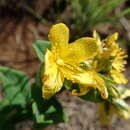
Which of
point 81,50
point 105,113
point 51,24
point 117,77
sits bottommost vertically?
point 105,113

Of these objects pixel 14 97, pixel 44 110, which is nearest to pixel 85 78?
pixel 44 110

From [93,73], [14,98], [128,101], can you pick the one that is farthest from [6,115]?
[128,101]

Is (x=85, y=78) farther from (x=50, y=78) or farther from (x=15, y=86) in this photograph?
(x=15, y=86)

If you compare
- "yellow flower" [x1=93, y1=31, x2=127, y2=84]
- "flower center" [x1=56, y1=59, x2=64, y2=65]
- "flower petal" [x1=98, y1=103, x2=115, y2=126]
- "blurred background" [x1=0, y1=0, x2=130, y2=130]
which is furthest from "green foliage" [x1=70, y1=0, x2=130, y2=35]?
"flower center" [x1=56, y1=59, x2=64, y2=65]

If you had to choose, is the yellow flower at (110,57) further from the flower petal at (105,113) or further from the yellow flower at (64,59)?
the flower petal at (105,113)

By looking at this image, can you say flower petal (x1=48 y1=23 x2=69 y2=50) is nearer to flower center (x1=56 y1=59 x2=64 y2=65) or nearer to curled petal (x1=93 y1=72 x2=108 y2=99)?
flower center (x1=56 y1=59 x2=64 y2=65)

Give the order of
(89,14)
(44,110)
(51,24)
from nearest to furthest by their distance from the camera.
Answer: (44,110) → (89,14) → (51,24)
